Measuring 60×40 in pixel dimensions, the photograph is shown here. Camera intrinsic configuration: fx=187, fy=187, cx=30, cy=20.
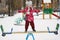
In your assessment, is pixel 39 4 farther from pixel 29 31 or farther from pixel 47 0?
pixel 29 31

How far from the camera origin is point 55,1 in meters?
1.07

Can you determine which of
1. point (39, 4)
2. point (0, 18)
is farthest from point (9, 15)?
point (39, 4)

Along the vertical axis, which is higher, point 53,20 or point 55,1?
point 55,1

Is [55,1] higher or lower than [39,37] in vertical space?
higher

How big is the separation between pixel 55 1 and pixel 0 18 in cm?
33

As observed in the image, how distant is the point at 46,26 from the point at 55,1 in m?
0.15

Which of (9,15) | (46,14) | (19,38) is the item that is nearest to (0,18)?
(9,15)

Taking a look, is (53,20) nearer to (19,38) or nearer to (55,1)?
(55,1)

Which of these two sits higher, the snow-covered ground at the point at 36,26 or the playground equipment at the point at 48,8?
the playground equipment at the point at 48,8

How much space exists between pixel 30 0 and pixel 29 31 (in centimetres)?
17

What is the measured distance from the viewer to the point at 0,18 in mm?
1052

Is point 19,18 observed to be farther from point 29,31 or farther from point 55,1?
point 55,1

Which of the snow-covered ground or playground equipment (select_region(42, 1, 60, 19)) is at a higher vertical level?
playground equipment (select_region(42, 1, 60, 19))

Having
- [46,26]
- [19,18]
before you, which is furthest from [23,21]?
[46,26]
